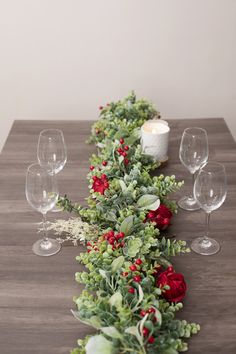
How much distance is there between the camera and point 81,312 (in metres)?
1.04

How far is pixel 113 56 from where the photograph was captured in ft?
8.78

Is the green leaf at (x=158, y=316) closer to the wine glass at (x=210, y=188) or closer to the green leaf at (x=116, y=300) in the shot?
the green leaf at (x=116, y=300)

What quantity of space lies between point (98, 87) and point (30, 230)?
4.79 ft

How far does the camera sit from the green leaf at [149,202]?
4.30ft

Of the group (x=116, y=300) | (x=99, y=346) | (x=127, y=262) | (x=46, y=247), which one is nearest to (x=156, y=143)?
(x=46, y=247)

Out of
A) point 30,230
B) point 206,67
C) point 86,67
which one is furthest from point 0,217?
point 206,67

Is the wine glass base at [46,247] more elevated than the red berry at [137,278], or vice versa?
the red berry at [137,278]

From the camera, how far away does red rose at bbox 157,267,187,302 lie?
1.11 metres

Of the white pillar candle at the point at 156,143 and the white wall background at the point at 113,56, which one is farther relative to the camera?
the white wall background at the point at 113,56

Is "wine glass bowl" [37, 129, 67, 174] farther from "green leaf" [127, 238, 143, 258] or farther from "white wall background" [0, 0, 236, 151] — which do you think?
"white wall background" [0, 0, 236, 151]

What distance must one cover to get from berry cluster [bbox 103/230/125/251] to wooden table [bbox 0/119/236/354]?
0.44 feet

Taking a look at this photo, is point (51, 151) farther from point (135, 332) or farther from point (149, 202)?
point (135, 332)

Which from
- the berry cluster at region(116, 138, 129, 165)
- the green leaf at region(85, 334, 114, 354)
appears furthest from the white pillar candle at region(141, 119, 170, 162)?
the green leaf at region(85, 334, 114, 354)

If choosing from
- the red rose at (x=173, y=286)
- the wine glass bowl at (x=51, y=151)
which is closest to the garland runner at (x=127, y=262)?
the red rose at (x=173, y=286)
